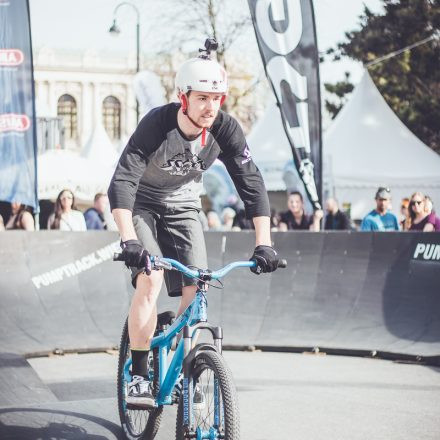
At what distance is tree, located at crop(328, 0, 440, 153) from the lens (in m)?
34.7

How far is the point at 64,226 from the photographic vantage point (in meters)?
11.1

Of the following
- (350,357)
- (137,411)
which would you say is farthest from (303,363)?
(137,411)

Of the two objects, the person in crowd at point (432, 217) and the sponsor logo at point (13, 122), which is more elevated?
the sponsor logo at point (13, 122)

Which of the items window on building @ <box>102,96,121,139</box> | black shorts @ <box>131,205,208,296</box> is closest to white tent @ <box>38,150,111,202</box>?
black shorts @ <box>131,205,208,296</box>

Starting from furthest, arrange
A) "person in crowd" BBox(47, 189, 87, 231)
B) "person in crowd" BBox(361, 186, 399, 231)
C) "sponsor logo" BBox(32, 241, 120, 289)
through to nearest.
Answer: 1. "person in crowd" BBox(361, 186, 399, 231)
2. "person in crowd" BBox(47, 189, 87, 231)
3. "sponsor logo" BBox(32, 241, 120, 289)

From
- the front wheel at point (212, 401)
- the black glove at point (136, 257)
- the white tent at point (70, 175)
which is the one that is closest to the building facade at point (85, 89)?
the white tent at point (70, 175)

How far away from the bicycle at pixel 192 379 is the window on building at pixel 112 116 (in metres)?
86.5

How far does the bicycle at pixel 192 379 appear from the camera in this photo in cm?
398

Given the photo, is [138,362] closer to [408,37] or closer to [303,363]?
[303,363]

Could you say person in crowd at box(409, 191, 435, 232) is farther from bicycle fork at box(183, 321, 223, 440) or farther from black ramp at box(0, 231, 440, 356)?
bicycle fork at box(183, 321, 223, 440)

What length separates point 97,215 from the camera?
1262 cm

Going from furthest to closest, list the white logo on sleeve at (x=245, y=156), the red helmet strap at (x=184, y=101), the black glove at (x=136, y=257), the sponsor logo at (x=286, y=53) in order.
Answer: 1. the sponsor logo at (x=286, y=53)
2. the white logo on sleeve at (x=245, y=156)
3. the red helmet strap at (x=184, y=101)
4. the black glove at (x=136, y=257)

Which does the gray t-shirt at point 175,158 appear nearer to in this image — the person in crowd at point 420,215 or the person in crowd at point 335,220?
the person in crowd at point 420,215

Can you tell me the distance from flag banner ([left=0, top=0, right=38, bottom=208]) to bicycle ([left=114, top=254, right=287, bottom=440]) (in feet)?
20.8
